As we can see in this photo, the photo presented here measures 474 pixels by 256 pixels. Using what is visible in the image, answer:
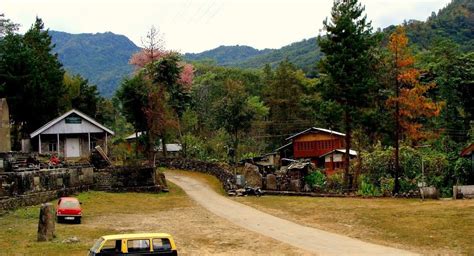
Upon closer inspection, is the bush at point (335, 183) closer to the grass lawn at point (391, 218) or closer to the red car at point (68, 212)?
the grass lawn at point (391, 218)

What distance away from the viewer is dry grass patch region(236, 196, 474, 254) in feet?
76.8

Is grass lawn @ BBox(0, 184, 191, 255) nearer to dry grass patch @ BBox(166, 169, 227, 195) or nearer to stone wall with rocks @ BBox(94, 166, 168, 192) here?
stone wall with rocks @ BBox(94, 166, 168, 192)

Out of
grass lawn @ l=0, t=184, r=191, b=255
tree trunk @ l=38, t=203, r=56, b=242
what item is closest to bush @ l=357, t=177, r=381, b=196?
grass lawn @ l=0, t=184, r=191, b=255

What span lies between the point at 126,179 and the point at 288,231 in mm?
22862

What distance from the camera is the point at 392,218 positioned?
29.7 m

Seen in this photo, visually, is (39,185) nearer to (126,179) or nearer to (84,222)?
(84,222)

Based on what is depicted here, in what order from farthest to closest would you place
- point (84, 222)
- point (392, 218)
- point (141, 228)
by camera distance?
point (84, 222) → point (392, 218) → point (141, 228)

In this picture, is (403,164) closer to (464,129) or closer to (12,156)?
(464,129)

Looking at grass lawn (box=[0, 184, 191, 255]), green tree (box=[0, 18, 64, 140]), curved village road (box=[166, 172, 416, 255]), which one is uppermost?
green tree (box=[0, 18, 64, 140])

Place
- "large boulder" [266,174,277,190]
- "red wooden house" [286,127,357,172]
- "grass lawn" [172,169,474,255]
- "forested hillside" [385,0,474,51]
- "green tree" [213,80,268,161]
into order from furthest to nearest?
"forested hillside" [385,0,474,51]
"red wooden house" [286,127,357,172]
"green tree" [213,80,268,161]
"large boulder" [266,174,277,190]
"grass lawn" [172,169,474,255]

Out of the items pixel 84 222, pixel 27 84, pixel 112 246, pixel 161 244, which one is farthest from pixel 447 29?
pixel 112 246

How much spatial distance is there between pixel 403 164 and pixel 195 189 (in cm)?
1875

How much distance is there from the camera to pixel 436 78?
58.8 meters

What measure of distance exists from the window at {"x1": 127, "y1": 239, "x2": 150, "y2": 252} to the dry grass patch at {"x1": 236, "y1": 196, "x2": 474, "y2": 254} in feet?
37.6
